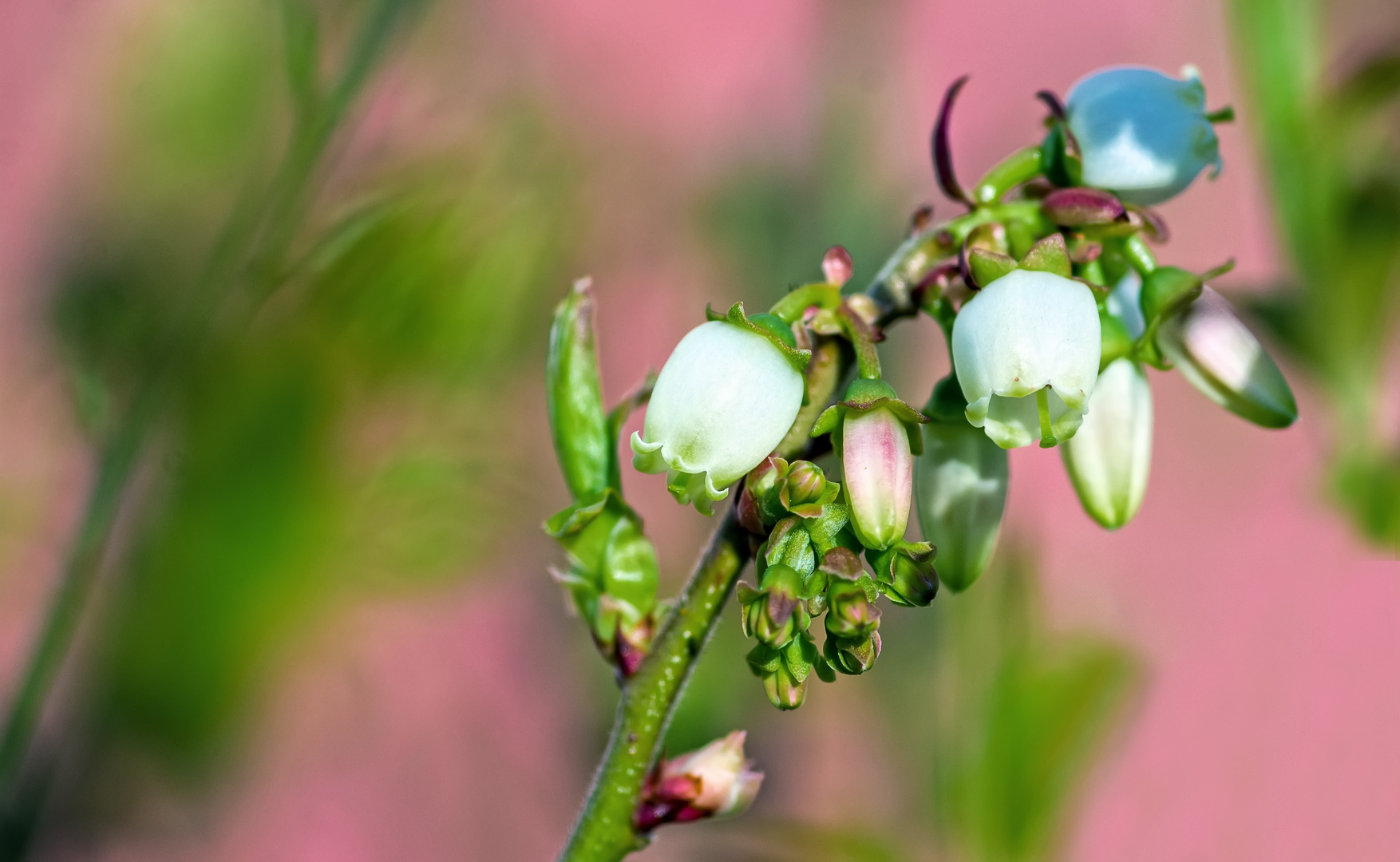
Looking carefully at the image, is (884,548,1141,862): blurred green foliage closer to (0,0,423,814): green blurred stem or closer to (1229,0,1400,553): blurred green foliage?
(1229,0,1400,553): blurred green foliage

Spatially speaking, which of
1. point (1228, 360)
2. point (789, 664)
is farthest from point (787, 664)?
point (1228, 360)

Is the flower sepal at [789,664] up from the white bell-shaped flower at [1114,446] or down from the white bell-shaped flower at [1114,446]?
down

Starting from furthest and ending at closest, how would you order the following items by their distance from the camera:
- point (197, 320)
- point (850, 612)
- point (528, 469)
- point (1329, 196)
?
point (528, 469), point (197, 320), point (1329, 196), point (850, 612)

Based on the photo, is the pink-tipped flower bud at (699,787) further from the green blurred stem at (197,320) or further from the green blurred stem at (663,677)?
the green blurred stem at (197,320)

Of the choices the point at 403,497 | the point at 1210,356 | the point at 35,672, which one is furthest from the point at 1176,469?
the point at 35,672

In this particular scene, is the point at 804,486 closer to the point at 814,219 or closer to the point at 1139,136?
the point at 1139,136

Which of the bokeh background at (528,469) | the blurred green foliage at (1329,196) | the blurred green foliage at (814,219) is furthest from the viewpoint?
the blurred green foliage at (814,219)

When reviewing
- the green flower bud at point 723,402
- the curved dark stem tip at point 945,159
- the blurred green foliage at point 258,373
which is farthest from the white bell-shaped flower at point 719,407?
the blurred green foliage at point 258,373

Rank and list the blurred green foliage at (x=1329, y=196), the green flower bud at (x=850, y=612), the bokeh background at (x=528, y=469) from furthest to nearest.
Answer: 1. the bokeh background at (x=528, y=469)
2. the blurred green foliage at (x=1329, y=196)
3. the green flower bud at (x=850, y=612)
